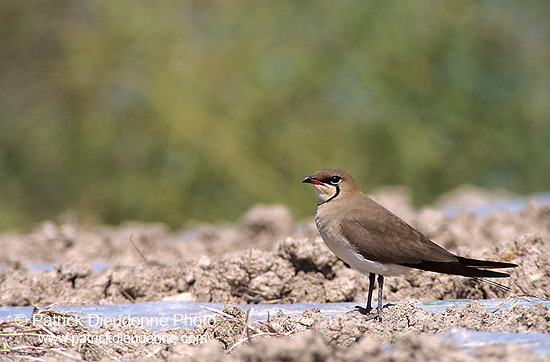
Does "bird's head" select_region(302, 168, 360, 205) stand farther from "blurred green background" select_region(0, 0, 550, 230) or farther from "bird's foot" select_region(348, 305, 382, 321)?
"blurred green background" select_region(0, 0, 550, 230)

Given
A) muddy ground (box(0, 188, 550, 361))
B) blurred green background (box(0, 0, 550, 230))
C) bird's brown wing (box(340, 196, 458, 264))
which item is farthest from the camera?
blurred green background (box(0, 0, 550, 230))

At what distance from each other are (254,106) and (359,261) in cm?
485

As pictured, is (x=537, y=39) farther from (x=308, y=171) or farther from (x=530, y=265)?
(x=530, y=265)

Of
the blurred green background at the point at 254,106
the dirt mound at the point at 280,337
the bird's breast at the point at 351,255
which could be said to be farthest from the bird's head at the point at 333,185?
the blurred green background at the point at 254,106

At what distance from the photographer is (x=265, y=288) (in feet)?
11.9

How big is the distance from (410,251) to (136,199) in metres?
4.96

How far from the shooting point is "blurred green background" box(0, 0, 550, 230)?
7812 millimetres

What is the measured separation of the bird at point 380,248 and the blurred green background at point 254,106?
4.19 metres

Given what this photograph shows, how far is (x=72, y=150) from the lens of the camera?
8047 millimetres

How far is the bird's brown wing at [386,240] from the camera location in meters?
3.25

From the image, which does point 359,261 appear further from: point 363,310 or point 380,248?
point 363,310

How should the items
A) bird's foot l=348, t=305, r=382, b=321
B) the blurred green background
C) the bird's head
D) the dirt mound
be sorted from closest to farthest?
the dirt mound, bird's foot l=348, t=305, r=382, b=321, the bird's head, the blurred green background

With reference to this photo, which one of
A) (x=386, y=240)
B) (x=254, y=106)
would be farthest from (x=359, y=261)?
(x=254, y=106)

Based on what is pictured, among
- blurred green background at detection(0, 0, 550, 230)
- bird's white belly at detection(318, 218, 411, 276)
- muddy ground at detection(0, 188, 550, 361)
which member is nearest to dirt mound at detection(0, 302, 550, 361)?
muddy ground at detection(0, 188, 550, 361)
